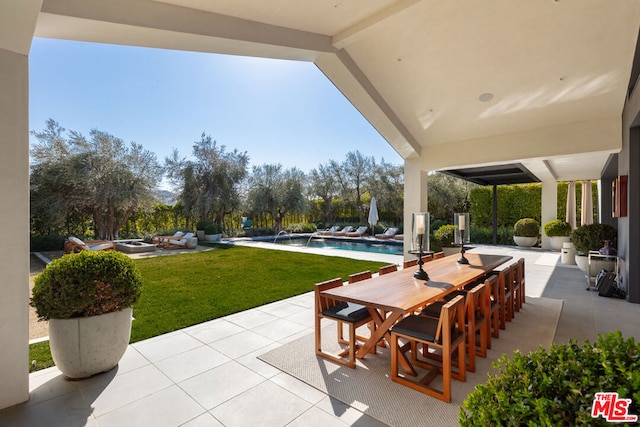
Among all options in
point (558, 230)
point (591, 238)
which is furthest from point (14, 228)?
point (558, 230)

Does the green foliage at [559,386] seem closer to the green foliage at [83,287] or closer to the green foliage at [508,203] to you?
the green foliage at [83,287]

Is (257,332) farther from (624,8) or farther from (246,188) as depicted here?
(246,188)

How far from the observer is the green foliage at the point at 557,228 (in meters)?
10.2

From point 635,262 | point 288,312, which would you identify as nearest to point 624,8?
point 635,262

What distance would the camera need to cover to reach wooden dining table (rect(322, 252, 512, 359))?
8.49 ft

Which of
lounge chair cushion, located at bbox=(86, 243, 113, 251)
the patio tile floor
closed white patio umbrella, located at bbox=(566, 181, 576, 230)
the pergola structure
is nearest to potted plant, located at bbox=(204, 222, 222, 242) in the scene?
lounge chair cushion, located at bbox=(86, 243, 113, 251)

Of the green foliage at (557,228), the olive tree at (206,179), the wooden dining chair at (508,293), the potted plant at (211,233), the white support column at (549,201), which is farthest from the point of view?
the olive tree at (206,179)

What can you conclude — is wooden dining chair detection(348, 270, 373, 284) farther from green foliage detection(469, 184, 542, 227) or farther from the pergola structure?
green foliage detection(469, 184, 542, 227)

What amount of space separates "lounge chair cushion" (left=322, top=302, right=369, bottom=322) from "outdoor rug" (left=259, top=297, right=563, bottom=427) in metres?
0.47

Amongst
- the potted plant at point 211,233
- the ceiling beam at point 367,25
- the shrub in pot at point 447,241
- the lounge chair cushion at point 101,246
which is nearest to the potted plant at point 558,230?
the shrub in pot at point 447,241

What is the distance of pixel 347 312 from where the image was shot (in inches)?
121

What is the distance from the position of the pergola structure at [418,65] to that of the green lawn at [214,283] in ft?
5.81

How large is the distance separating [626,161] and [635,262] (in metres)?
1.64

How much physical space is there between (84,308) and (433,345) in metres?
2.97
